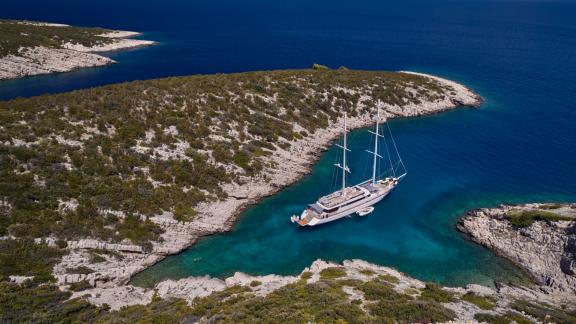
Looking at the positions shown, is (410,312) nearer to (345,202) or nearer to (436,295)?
(436,295)

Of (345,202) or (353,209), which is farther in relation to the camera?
(353,209)

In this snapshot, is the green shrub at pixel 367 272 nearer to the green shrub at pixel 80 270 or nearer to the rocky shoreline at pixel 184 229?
the rocky shoreline at pixel 184 229

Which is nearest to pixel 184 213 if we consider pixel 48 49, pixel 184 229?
pixel 184 229

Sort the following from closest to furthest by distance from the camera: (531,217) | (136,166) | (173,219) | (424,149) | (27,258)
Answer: (27,258) < (531,217) < (173,219) < (136,166) < (424,149)

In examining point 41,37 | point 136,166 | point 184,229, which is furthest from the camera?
point 41,37

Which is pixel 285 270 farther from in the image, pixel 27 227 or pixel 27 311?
pixel 27 227

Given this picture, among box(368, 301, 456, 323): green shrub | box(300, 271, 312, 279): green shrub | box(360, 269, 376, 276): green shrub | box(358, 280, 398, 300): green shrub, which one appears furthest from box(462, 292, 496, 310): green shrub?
box(300, 271, 312, 279): green shrub

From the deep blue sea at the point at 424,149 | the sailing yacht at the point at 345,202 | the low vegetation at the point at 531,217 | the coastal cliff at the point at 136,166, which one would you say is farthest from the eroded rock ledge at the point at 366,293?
the low vegetation at the point at 531,217
